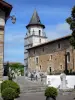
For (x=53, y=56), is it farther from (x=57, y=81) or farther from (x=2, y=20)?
(x=2, y=20)

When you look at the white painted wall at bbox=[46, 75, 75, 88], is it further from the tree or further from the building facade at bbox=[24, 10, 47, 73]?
the building facade at bbox=[24, 10, 47, 73]

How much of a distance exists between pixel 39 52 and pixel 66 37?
11930 millimetres

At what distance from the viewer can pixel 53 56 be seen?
5588 centimetres

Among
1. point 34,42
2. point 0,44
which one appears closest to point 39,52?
point 34,42

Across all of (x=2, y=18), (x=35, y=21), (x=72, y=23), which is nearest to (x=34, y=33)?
(x=35, y=21)

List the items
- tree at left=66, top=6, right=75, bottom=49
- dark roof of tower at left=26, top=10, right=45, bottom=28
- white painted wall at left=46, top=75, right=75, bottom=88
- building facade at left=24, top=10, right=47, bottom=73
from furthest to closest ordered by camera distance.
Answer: dark roof of tower at left=26, top=10, right=45, bottom=28, building facade at left=24, top=10, right=47, bottom=73, white painted wall at left=46, top=75, right=75, bottom=88, tree at left=66, top=6, right=75, bottom=49

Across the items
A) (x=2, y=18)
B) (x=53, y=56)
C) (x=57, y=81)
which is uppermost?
(x=53, y=56)

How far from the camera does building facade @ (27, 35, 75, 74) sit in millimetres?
50750

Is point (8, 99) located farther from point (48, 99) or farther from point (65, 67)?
point (65, 67)

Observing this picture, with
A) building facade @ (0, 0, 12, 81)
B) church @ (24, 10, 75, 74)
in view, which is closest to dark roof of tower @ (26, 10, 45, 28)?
church @ (24, 10, 75, 74)

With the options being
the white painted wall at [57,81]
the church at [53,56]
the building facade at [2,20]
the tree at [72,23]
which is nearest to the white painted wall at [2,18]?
the building facade at [2,20]

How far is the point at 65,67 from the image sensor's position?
52188 mm

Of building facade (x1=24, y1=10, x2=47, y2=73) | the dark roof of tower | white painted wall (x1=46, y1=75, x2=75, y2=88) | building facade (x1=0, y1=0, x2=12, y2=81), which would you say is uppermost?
the dark roof of tower

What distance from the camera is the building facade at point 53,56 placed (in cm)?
5075
